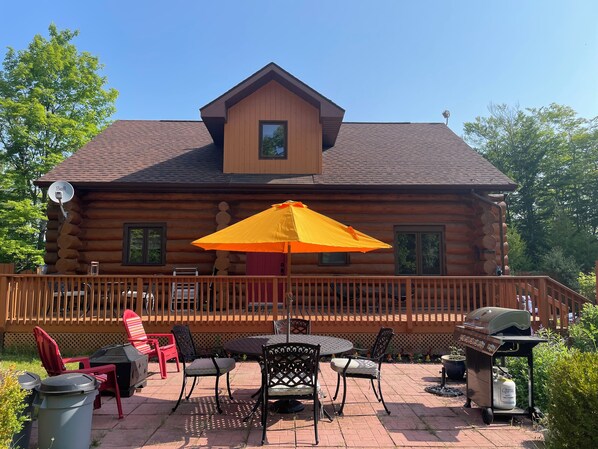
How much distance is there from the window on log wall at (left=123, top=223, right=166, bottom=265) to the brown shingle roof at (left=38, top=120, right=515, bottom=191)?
116 centimetres

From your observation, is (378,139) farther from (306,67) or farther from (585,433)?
(585,433)

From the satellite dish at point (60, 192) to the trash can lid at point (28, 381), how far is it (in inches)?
260

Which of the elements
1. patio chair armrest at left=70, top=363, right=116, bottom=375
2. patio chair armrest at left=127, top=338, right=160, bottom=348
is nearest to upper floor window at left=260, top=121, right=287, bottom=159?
patio chair armrest at left=127, top=338, right=160, bottom=348

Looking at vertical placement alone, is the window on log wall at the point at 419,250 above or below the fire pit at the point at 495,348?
above

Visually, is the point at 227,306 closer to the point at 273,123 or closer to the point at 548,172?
the point at 273,123

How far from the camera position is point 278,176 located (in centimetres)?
1122

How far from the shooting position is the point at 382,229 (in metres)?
11.1

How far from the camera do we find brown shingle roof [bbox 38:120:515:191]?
10742 millimetres

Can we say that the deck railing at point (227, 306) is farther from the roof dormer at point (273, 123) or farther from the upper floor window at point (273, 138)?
the upper floor window at point (273, 138)

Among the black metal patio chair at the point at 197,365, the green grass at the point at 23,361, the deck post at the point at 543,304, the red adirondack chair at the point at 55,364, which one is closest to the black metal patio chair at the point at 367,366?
the black metal patio chair at the point at 197,365

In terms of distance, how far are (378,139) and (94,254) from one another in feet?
32.6

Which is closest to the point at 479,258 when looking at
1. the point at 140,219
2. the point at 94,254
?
the point at 140,219

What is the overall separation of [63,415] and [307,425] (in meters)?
2.53

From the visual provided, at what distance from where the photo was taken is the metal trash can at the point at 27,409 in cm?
388
